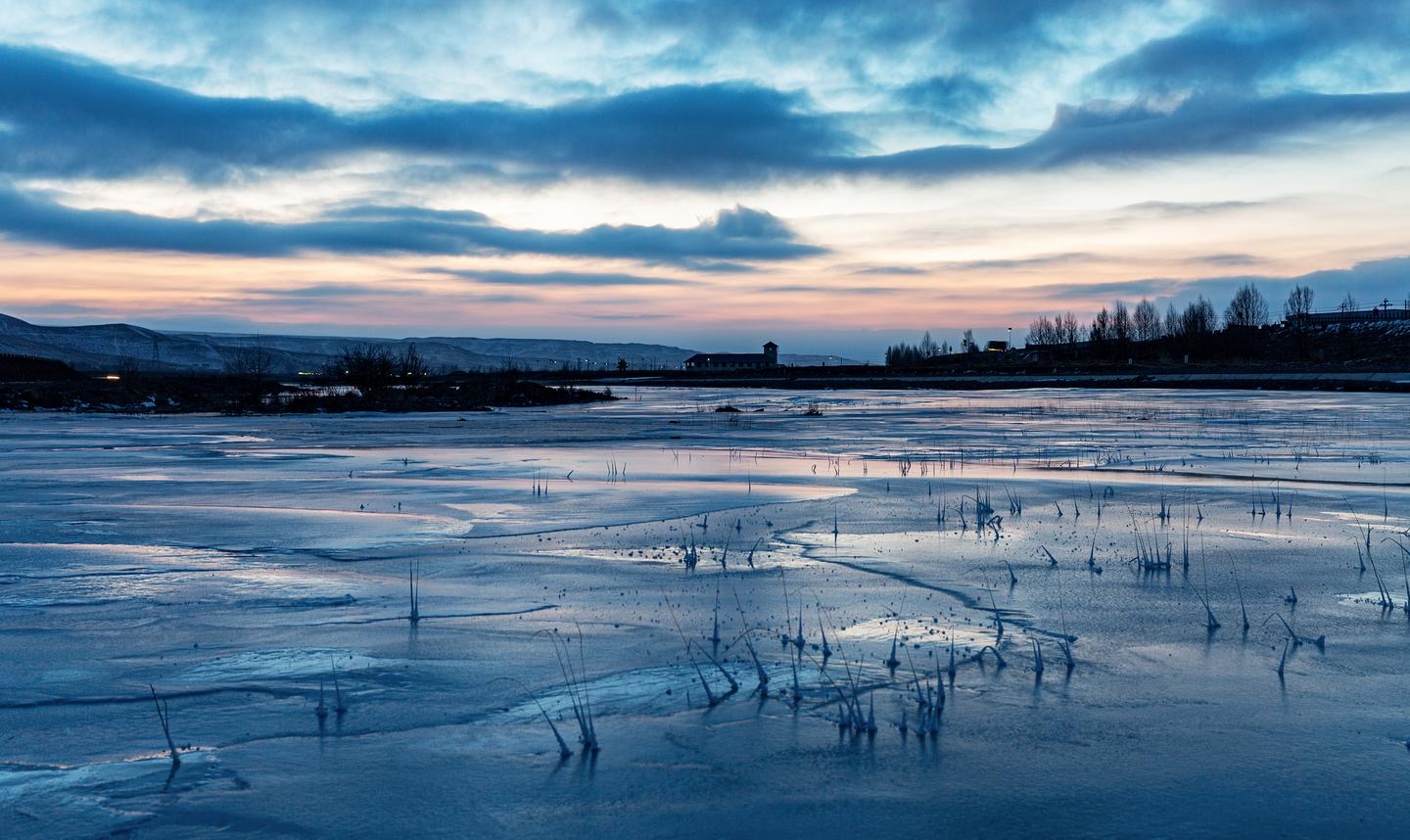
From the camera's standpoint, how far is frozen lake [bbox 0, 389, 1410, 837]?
4219 mm

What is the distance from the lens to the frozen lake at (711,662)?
4.22m

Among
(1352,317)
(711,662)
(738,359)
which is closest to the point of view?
(711,662)

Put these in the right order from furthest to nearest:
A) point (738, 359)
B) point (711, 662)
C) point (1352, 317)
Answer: point (738, 359) < point (1352, 317) < point (711, 662)

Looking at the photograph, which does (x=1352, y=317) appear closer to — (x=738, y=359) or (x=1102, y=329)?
(x=1102, y=329)

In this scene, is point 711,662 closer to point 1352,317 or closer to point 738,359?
point 1352,317

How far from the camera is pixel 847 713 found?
5070mm

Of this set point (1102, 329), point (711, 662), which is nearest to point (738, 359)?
point (1102, 329)

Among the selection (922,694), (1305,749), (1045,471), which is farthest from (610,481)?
(1305,749)

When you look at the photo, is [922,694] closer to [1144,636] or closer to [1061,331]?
[1144,636]

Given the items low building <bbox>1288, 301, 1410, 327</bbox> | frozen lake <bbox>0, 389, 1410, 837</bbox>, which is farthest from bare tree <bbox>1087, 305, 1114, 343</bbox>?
frozen lake <bbox>0, 389, 1410, 837</bbox>

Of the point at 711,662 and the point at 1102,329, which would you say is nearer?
the point at 711,662

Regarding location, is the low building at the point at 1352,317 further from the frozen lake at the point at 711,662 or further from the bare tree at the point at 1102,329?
the frozen lake at the point at 711,662

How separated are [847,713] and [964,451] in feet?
55.2

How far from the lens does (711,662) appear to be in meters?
6.05
